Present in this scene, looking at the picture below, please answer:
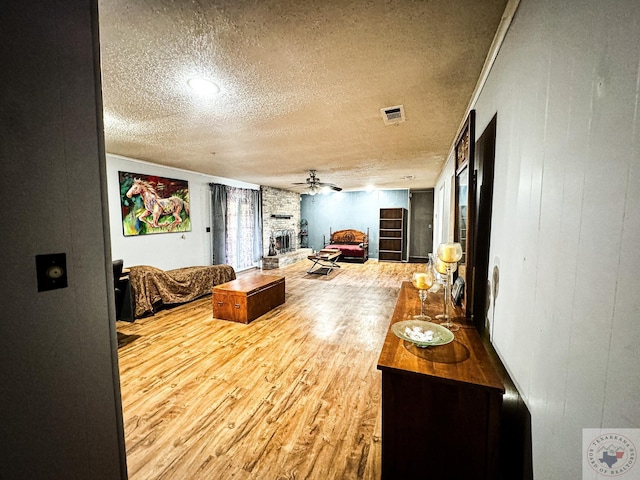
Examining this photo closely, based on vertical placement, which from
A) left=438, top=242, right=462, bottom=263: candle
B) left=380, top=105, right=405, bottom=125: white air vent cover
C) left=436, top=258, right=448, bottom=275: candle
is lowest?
left=436, top=258, right=448, bottom=275: candle

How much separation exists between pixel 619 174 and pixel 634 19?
0.94 ft

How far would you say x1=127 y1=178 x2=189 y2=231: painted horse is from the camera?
4.40 metres

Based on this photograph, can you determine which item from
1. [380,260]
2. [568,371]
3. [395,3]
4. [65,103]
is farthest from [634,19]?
[380,260]

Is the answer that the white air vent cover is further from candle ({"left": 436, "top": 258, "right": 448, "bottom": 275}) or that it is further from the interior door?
candle ({"left": 436, "top": 258, "right": 448, "bottom": 275})

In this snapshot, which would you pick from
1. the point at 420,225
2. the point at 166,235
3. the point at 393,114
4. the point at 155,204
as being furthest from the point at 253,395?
the point at 420,225

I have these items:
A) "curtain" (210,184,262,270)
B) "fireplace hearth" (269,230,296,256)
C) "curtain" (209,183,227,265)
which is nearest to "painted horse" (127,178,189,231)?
"curtain" (209,183,227,265)

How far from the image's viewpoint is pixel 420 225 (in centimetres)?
847

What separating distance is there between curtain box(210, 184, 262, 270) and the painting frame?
2.34ft

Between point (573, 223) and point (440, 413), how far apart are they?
0.86m

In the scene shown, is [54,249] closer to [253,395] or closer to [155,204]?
[253,395]

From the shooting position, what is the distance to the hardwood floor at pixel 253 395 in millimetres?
1474

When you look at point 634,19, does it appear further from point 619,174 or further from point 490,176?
point 490,176

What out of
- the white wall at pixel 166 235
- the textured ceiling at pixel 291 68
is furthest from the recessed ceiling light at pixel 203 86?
the white wall at pixel 166 235

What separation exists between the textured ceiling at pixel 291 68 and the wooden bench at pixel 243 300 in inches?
77.3
